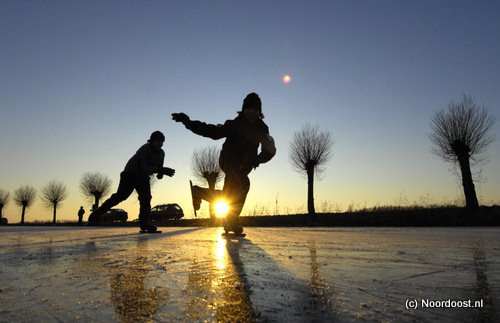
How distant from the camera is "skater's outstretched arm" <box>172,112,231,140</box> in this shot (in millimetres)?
4672

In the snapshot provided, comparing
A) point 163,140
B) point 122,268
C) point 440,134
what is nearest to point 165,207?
point 440,134

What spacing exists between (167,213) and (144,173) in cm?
2551

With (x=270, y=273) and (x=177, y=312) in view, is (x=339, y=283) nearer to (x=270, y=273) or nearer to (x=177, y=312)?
(x=270, y=273)

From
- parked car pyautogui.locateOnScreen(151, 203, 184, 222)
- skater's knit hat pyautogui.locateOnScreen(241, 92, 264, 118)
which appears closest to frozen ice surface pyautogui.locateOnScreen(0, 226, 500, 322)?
skater's knit hat pyautogui.locateOnScreen(241, 92, 264, 118)

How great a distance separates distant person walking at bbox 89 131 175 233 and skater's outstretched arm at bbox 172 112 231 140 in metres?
1.96

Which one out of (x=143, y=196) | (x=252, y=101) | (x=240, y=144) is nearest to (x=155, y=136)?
(x=143, y=196)

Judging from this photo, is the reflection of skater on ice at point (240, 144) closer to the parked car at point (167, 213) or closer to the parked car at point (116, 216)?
the parked car at point (167, 213)

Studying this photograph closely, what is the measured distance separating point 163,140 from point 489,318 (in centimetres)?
619

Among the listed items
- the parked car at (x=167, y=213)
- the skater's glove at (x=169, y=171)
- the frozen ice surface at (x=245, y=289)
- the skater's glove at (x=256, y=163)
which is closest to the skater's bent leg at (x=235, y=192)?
the skater's glove at (x=256, y=163)

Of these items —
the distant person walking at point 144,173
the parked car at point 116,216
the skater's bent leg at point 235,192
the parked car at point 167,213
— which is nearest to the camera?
the skater's bent leg at point 235,192

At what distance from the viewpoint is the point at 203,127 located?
471 cm

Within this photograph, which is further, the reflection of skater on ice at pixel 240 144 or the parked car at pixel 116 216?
the parked car at pixel 116 216

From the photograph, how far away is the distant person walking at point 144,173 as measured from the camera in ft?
21.6

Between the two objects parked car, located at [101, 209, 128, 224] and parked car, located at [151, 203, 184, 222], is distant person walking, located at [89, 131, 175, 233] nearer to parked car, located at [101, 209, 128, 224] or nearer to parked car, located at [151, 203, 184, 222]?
parked car, located at [151, 203, 184, 222]
